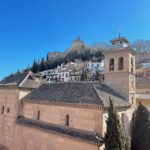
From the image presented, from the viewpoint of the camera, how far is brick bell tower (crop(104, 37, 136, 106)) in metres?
16.3

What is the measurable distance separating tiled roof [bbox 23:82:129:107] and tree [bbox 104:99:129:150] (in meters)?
1.20

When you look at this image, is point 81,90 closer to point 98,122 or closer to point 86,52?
point 98,122

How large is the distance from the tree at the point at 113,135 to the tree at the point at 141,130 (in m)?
4.73

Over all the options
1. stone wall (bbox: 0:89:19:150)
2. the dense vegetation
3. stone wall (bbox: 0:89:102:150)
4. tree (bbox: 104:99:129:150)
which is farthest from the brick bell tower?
the dense vegetation

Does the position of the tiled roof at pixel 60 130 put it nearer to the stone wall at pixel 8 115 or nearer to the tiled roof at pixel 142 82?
the stone wall at pixel 8 115

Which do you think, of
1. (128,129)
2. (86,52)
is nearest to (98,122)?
(128,129)

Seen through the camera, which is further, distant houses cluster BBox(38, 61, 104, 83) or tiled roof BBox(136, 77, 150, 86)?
distant houses cluster BBox(38, 61, 104, 83)

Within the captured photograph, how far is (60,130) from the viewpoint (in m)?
13.8

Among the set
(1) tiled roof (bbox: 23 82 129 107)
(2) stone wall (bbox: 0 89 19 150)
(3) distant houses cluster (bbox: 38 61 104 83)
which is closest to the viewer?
(1) tiled roof (bbox: 23 82 129 107)

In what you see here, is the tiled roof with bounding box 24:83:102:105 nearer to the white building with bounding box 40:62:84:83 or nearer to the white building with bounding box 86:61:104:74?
the white building with bounding box 40:62:84:83

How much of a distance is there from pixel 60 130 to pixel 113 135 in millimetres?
4869

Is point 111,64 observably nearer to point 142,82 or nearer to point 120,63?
point 120,63

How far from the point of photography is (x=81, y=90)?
15125 millimetres

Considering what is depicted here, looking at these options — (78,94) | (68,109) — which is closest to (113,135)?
(68,109)
